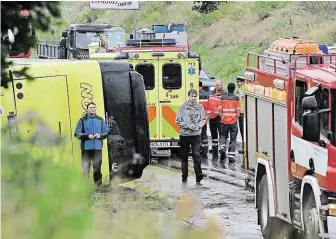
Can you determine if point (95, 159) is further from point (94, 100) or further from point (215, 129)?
point (215, 129)

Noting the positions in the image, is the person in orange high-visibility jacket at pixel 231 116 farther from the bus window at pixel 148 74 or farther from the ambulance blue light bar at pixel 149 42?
the ambulance blue light bar at pixel 149 42

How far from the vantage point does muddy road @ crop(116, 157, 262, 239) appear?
13.9 metres

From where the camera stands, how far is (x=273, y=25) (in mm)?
48219

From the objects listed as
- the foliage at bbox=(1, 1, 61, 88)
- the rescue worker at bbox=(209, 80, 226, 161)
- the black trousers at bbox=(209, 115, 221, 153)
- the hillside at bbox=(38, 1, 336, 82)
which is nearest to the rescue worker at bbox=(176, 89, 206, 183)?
the rescue worker at bbox=(209, 80, 226, 161)

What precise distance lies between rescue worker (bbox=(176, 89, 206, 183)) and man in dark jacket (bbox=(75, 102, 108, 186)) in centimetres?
243

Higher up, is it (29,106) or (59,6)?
(59,6)

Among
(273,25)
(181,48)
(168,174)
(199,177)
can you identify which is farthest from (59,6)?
(273,25)

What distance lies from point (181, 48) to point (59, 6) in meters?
17.4

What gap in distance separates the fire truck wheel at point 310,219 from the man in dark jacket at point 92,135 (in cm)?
510

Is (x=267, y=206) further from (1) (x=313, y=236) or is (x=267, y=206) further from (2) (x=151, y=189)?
(2) (x=151, y=189)

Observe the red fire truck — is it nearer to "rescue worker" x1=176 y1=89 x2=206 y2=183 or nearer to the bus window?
→ "rescue worker" x1=176 y1=89 x2=206 y2=183

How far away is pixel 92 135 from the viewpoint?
51.5 feet

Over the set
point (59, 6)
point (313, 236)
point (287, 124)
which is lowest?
point (313, 236)

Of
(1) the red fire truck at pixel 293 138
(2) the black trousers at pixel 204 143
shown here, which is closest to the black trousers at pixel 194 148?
(2) the black trousers at pixel 204 143
